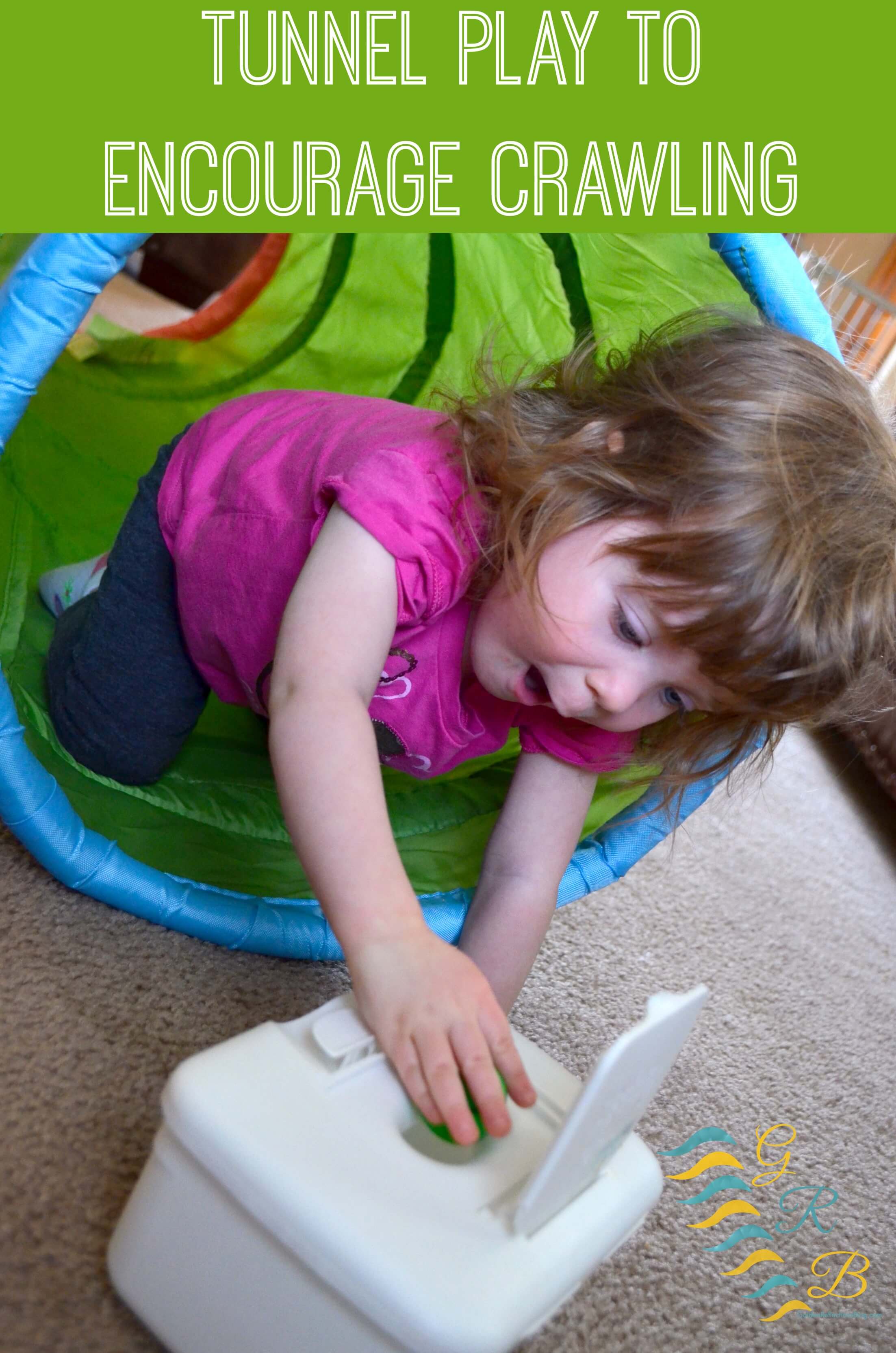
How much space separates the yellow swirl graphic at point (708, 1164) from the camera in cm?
80

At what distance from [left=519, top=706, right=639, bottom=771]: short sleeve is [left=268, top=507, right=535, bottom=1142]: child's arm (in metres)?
0.22

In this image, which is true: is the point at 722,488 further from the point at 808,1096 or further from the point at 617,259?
the point at 808,1096

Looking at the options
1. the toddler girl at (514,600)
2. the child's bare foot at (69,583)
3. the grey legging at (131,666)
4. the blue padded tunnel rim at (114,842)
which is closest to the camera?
the toddler girl at (514,600)

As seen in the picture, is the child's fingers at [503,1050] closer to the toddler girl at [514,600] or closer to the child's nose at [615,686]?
the toddler girl at [514,600]

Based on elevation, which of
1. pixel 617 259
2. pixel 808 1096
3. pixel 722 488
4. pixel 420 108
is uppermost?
pixel 420 108

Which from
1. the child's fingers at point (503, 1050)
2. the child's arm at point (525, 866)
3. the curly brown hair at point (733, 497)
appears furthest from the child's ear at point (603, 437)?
the child's fingers at point (503, 1050)

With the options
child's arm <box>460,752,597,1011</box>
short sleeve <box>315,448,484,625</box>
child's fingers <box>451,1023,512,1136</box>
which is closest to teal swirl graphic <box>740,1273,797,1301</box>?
child's arm <box>460,752,597,1011</box>

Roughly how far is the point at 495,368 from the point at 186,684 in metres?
0.39

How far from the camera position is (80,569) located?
1047mm

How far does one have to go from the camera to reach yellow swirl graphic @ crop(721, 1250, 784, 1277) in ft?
2.43

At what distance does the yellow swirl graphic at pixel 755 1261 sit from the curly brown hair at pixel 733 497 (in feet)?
1.17

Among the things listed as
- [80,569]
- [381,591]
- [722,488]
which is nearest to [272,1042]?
[381,591]

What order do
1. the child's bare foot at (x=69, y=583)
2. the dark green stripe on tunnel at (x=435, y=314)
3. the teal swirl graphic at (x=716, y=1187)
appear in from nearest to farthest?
the teal swirl graphic at (x=716, y=1187) < the child's bare foot at (x=69, y=583) < the dark green stripe on tunnel at (x=435, y=314)

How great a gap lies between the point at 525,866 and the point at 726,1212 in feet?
0.90
